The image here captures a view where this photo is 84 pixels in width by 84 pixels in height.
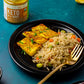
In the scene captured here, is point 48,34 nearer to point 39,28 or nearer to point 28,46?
point 39,28

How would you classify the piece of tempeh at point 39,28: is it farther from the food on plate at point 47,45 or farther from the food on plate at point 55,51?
the food on plate at point 55,51

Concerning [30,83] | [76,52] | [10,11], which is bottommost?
[30,83]

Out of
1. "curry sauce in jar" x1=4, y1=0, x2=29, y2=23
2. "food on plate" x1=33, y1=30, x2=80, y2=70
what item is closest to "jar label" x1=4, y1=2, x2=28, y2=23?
"curry sauce in jar" x1=4, y1=0, x2=29, y2=23

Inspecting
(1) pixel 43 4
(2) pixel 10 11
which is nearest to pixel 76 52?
(2) pixel 10 11

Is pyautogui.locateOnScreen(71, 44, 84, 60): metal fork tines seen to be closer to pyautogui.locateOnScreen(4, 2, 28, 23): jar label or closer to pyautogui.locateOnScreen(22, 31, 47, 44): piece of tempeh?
pyautogui.locateOnScreen(22, 31, 47, 44): piece of tempeh

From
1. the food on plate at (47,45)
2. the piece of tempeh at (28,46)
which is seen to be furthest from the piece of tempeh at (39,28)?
the piece of tempeh at (28,46)

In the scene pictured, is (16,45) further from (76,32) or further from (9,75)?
(76,32)
